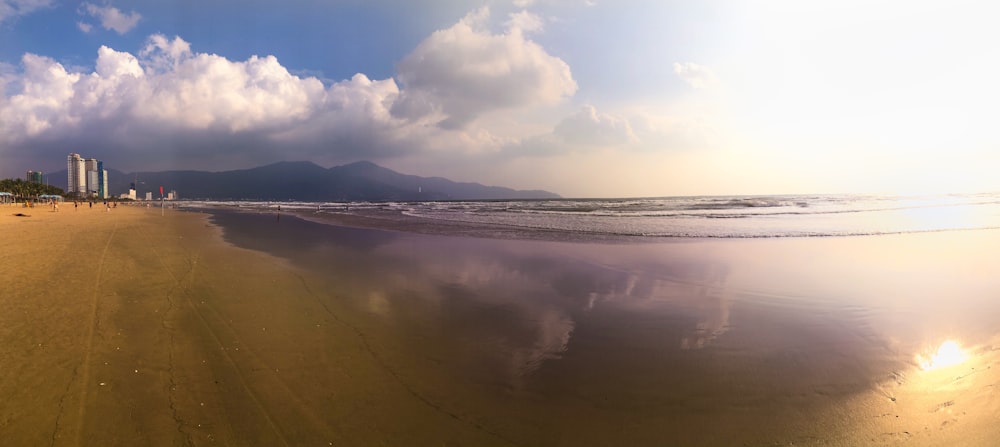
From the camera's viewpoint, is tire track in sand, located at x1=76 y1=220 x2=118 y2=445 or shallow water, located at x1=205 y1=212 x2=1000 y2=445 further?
shallow water, located at x1=205 y1=212 x2=1000 y2=445

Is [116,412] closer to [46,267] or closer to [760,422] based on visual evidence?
[760,422]

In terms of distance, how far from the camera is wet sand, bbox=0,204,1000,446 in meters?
4.18

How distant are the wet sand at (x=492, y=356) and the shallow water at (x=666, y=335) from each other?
0.04m

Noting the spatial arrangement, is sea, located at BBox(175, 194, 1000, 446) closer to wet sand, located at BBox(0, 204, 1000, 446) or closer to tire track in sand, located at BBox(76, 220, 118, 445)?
wet sand, located at BBox(0, 204, 1000, 446)

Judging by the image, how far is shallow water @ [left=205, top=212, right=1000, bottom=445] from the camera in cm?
438

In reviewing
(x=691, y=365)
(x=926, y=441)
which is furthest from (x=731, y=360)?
(x=926, y=441)

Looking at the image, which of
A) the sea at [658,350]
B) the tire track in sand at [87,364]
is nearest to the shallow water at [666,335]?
the sea at [658,350]

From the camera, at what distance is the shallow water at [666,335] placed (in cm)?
438

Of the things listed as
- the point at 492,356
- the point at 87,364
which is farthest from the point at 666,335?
the point at 87,364

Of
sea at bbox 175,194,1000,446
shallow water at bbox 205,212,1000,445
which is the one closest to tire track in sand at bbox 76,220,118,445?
sea at bbox 175,194,1000,446

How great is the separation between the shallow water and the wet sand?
0.04 m

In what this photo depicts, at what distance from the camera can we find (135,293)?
9.13m

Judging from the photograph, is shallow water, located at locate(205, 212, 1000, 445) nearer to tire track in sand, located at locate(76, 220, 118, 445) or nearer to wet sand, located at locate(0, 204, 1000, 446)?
wet sand, located at locate(0, 204, 1000, 446)

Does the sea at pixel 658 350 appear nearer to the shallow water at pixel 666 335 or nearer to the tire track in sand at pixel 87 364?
the shallow water at pixel 666 335
